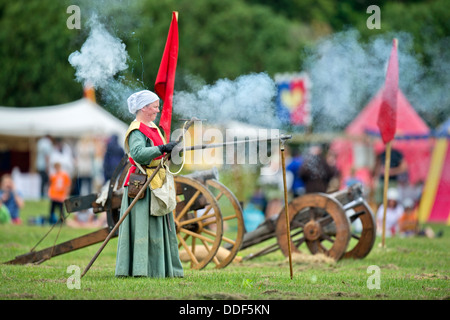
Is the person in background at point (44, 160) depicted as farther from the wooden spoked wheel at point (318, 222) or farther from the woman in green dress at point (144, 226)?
the woman in green dress at point (144, 226)

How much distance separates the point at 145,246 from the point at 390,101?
15.3ft

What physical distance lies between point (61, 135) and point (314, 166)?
473 inches

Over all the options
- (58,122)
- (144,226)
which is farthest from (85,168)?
(144,226)

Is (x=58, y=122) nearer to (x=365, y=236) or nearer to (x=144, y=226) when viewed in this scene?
(x=365, y=236)

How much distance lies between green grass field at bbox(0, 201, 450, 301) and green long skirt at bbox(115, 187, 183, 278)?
0.15 meters

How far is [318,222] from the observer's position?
27.9 ft

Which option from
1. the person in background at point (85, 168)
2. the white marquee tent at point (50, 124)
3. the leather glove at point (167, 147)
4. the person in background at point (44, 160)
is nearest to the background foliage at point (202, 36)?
the white marquee tent at point (50, 124)

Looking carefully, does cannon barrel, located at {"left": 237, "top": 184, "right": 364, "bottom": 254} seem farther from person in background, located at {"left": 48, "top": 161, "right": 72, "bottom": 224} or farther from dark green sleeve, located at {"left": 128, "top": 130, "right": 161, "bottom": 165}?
person in background, located at {"left": 48, "top": 161, "right": 72, "bottom": 224}

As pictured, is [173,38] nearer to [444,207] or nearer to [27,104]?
[444,207]

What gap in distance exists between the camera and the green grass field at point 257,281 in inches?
225

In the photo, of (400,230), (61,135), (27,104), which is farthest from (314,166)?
(27,104)

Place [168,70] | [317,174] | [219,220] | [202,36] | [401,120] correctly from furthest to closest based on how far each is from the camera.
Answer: [202,36] < [401,120] < [317,174] < [219,220] < [168,70]

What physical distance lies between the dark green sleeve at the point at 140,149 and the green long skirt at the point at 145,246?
13.6 inches

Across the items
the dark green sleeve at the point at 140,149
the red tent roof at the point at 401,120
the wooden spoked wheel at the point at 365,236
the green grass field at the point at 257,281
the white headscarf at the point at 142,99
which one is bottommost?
the green grass field at the point at 257,281
